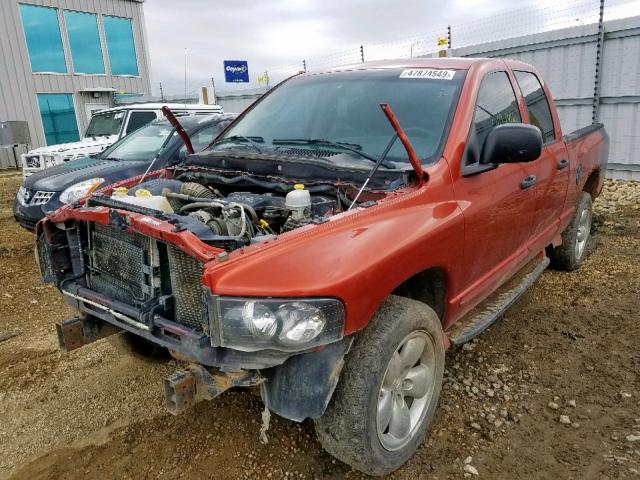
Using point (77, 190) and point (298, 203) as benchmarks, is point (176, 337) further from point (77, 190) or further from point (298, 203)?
point (77, 190)

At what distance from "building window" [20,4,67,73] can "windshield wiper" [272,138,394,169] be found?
55.9ft

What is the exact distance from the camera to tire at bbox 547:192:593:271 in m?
4.83

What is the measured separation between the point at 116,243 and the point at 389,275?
1.36 m

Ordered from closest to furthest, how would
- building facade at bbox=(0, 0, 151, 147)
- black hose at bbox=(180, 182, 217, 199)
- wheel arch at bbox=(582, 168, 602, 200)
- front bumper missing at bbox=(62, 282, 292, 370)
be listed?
front bumper missing at bbox=(62, 282, 292, 370), black hose at bbox=(180, 182, 217, 199), wheel arch at bbox=(582, 168, 602, 200), building facade at bbox=(0, 0, 151, 147)

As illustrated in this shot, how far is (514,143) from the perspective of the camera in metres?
2.66

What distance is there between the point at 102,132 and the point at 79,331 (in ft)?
27.0

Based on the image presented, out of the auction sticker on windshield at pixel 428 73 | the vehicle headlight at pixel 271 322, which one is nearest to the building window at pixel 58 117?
the auction sticker on windshield at pixel 428 73

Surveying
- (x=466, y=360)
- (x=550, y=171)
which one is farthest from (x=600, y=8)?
(x=466, y=360)

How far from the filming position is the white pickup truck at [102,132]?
8781 millimetres

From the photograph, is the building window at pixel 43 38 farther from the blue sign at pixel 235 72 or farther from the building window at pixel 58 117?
the blue sign at pixel 235 72

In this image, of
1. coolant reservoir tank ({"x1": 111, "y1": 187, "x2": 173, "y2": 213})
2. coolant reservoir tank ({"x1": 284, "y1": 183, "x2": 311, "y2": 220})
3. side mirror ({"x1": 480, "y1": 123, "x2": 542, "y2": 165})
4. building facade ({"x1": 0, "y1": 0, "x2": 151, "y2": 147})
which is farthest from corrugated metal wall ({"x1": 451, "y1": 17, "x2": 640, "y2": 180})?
building facade ({"x1": 0, "y1": 0, "x2": 151, "y2": 147})

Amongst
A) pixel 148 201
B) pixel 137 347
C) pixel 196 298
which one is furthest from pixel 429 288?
pixel 137 347

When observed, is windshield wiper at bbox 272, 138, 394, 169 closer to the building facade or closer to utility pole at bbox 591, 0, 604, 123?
utility pole at bbox 591, 0, 604, 123

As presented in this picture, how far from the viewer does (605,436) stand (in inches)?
105
